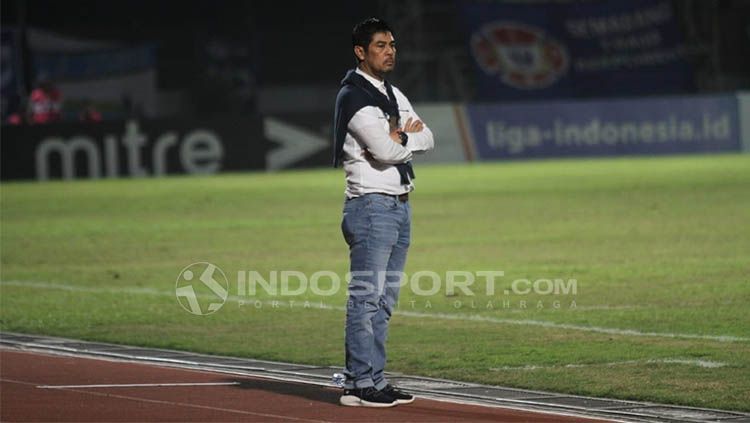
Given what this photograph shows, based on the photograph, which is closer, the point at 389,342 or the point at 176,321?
the point at 389,342

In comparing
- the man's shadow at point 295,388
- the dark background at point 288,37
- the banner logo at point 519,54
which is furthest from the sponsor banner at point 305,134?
the man's shadow at point 295,388

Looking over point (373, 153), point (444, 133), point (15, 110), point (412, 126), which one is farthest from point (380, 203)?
point (15, 110)

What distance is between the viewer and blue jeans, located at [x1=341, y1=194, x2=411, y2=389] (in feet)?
29.4

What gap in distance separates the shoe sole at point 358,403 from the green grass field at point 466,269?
1.06 meters

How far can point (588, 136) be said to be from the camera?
3962cm

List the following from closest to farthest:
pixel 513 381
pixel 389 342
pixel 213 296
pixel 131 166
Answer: pixel 513 381
pixel 389 342
pixel 213 296
pixel 131 166

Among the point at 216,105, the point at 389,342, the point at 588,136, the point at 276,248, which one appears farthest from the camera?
the point at 216,105

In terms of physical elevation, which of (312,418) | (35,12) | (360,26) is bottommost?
(312,418)

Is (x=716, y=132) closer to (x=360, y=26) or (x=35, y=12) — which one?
(x=35, y=12)

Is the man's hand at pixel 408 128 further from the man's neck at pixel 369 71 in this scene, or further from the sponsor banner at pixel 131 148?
the sponsor banner at pixel 131 148

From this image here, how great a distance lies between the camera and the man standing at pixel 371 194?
29.4ft

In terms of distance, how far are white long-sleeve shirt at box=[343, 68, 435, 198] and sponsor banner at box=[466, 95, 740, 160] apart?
98.2 feet

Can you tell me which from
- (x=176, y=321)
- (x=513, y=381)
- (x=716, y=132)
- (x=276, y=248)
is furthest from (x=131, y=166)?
(x=513, y=381)

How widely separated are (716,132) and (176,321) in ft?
92.4
